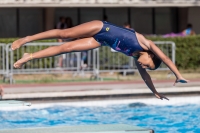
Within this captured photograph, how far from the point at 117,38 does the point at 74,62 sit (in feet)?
29.1

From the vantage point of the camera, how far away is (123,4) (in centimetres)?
2159

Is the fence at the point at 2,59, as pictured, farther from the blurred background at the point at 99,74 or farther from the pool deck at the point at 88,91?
the pool deck at the point at 88,91

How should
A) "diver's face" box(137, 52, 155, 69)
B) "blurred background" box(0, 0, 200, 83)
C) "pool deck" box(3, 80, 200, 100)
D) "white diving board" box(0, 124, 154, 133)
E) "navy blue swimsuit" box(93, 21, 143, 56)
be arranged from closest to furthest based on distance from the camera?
"white diving board" box(0, 124, 154, 133) < "navy blue swimsuit" box(93, 21, 143, 56) < "diver's face" box(137, 52, 155, 69) < "pool deck" box(3, 80, 200, 100) < "blurred background" box(0, 0, 200, 83)

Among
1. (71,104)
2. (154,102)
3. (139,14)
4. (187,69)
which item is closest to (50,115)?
(71,104)

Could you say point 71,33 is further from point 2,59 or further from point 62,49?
point 2,59

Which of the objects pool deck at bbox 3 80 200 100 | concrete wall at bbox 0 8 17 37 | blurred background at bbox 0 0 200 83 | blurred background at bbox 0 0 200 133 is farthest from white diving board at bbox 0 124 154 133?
concrete wall at bbox 0 8 17 37

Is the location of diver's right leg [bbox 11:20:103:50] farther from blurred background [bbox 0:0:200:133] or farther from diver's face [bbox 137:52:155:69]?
blurred background [bbox 0:0:200:133]

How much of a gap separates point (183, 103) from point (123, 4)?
7594 mm

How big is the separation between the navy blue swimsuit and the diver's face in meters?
0.13

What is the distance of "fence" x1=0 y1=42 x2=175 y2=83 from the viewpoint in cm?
1777

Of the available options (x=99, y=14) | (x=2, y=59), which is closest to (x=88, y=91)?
(x=2, y=59)

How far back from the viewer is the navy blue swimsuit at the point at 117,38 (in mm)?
9431

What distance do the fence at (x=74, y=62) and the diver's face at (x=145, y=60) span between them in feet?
26.4

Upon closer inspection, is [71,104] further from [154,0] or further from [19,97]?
[154,0]
